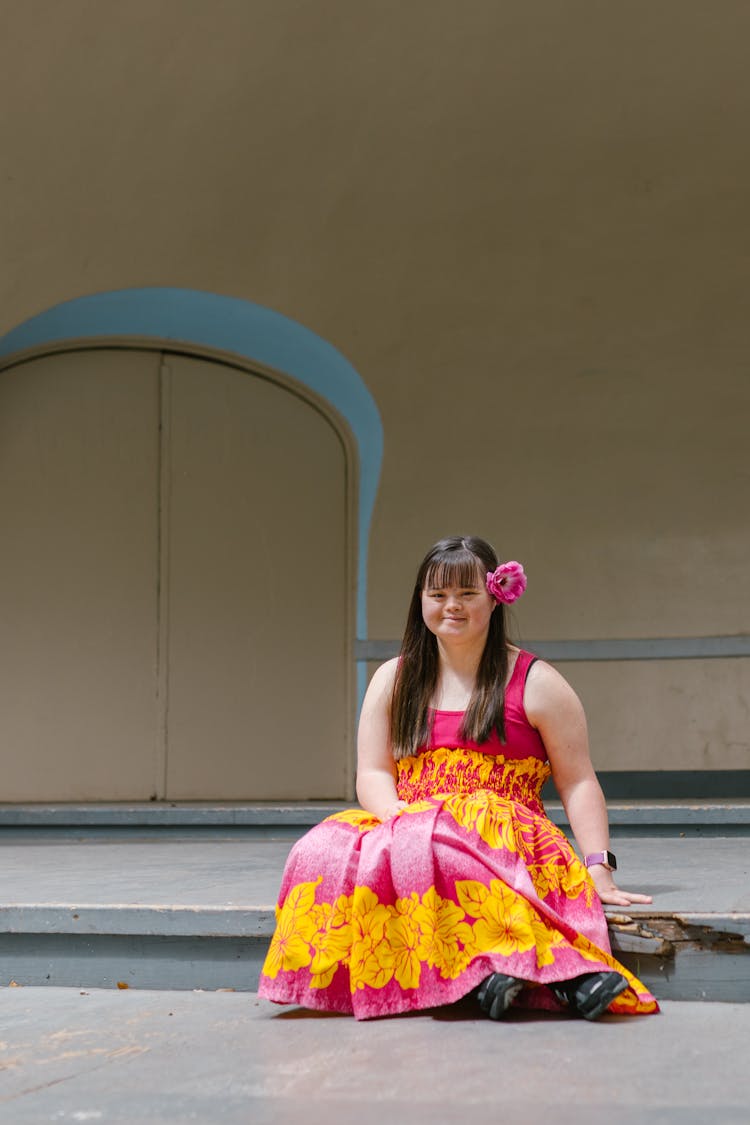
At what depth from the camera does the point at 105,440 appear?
22.0ft

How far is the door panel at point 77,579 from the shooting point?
21.3 feet

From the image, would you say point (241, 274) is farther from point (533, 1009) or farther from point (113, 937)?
point (533, 1009)

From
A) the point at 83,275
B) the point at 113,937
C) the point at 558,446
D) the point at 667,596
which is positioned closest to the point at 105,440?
the point at 83,275

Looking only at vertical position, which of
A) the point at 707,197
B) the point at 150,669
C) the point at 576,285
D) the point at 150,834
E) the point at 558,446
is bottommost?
the point at 150,834

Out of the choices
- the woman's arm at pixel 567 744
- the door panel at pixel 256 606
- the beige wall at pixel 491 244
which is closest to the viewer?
the woman's arm at pixel 567 744

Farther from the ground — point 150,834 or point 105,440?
point 105,440

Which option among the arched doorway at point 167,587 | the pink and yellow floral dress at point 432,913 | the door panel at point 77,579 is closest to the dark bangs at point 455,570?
the pink and yellow floral dress at point 432,913

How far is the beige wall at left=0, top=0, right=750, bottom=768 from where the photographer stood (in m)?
5.99

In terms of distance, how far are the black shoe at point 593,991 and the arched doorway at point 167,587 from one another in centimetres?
398

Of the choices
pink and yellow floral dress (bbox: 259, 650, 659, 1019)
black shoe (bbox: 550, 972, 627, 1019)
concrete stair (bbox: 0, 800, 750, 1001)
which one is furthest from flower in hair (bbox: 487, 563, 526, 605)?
black shoe (bbox: 550, 972, 627, 1019)

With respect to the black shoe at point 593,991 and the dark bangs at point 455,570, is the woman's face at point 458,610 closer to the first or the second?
→ the dark bangs at point 455,570

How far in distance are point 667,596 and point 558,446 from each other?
94 cm

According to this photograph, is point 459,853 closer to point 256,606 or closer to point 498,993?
point 498,993

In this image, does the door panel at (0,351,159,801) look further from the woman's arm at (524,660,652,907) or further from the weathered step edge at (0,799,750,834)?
the woman's arm at (524,660,652,907)
